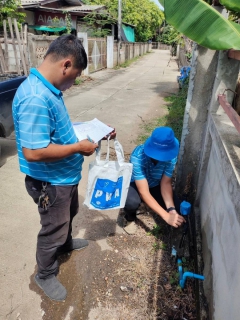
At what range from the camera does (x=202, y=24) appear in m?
1.53

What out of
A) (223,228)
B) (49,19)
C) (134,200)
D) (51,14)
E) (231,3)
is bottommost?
(134,200)

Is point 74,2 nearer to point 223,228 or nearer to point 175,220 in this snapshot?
point 175,220

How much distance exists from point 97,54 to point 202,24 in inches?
530

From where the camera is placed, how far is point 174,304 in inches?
77.6

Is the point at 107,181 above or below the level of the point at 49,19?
below

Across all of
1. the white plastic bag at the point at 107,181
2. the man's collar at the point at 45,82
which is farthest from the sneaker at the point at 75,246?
the man's collar at the point at 45,82

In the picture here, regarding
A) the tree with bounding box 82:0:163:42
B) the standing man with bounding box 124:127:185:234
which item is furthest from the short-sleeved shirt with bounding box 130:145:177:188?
the tree with bounding box 82:0:163:42

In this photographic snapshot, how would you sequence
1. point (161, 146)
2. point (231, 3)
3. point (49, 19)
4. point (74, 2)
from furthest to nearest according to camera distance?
point (74, 2)
point (49, 19)
point (161, 146)
point (231, 3)

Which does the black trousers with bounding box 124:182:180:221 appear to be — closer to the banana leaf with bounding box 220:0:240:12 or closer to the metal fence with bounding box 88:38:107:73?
the banana leaf with bounding box 220:0:240:12

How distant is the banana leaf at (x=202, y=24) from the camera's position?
142 cm

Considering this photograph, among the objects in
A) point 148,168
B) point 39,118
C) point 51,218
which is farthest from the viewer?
point 148,168

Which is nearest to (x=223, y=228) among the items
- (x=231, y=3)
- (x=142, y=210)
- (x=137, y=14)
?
(x=231, y=3)

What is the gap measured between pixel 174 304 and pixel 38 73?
1.91 m

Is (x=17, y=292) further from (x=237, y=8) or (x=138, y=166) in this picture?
(x=237, y=8)
